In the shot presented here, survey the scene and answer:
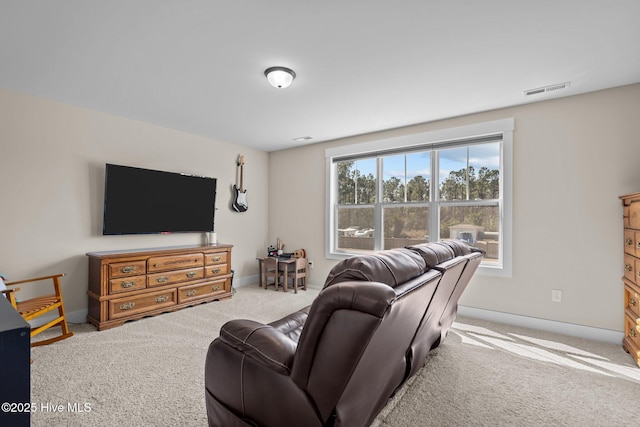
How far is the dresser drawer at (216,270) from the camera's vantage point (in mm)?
4172

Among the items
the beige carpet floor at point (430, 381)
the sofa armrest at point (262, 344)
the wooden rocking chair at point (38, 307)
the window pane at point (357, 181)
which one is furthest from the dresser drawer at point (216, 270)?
the sofa armrest at point (262, 344)

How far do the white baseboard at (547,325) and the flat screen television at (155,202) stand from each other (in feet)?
12.2

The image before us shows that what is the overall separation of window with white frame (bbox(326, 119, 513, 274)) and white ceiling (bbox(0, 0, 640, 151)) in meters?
0.55

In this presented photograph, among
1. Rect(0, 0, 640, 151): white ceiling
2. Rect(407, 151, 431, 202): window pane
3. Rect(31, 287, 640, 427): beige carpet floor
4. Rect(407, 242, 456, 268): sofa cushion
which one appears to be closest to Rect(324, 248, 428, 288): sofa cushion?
Rect(407, 242, 456, 268): sofa cushion

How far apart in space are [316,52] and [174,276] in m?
3.04

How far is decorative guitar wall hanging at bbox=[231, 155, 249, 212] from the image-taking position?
5.04m

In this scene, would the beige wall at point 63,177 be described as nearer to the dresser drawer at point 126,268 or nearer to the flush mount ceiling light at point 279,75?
the dresser drawer at point 126,268

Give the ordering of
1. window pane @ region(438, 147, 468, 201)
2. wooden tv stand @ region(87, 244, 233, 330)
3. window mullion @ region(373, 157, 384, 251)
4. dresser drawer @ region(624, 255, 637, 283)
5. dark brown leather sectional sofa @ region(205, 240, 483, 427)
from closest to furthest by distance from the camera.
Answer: dark brown leather sectional sofa @ region(205, 240, 483, 427)
dresser drawer @ region(624, 255, 637, 283)
wooden tv stand @ region(87, 244, 233, 330)
window pane @ region(438, 147, 468, 201)
window mullion @ region(373, 157, 384, 251)

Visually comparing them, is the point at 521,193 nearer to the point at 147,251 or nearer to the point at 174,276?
the point at 174,276

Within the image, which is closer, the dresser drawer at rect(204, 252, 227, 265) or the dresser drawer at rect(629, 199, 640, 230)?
the dresser drawer at rect(629, 199, 640, 230)

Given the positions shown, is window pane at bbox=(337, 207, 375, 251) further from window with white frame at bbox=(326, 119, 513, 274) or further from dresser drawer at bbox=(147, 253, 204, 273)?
dresser drawer at bbox=(147, 253, 204, 273)

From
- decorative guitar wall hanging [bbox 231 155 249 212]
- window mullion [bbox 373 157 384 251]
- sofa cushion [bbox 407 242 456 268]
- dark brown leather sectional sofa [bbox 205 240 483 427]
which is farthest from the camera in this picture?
decorative guitar wall hanging [bbox 231 155 249 212]

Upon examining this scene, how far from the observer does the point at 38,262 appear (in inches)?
125

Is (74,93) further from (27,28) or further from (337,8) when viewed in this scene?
(337,8)
